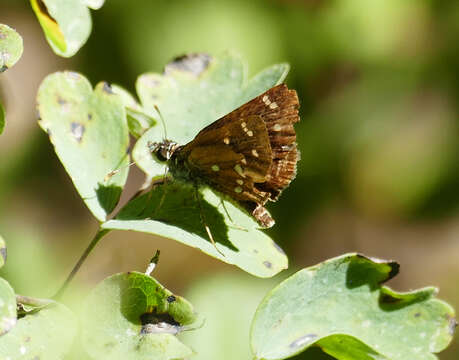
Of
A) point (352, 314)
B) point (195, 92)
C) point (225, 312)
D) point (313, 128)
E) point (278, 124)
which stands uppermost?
point (195, 92)

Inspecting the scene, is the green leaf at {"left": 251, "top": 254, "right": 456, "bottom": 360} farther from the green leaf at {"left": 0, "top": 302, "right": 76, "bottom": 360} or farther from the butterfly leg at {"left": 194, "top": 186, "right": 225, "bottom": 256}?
the green leaf at {"left": 0, "top": 302, "right": 76, "bottom": 360}

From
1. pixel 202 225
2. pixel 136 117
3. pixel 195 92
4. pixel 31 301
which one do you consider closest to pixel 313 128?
pixel 195 92

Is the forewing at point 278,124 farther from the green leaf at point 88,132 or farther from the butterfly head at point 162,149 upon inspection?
the green leaf at point 88,132

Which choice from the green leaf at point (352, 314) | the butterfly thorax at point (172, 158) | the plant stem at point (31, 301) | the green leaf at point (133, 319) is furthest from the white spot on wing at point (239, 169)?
the plant stem at point (31, 301)

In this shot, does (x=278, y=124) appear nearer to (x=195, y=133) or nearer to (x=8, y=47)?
(x=195, y=133)

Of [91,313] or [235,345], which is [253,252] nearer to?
[91,313]

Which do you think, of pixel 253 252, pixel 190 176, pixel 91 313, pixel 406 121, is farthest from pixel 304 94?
pixel 91 313
